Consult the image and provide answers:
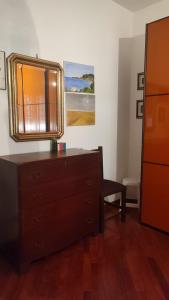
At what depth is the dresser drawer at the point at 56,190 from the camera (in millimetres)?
1971

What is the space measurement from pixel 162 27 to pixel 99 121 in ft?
4.30

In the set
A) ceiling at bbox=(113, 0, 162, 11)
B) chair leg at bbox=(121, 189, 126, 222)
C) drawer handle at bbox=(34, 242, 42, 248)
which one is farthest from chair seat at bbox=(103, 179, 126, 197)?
ceiling at bbox=(113, 0, 162, 11)

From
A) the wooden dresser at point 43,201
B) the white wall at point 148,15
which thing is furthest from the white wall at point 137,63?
the wooden dresser at point 43,201

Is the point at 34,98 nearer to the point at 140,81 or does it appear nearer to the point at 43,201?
the point at 43,201

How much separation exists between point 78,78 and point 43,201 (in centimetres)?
155

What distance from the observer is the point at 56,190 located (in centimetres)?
218

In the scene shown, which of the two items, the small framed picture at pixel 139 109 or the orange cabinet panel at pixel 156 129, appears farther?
the small framed picture at pixel 139 109

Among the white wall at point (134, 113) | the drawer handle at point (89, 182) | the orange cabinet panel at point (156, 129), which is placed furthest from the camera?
the white wall at point (134, 113)

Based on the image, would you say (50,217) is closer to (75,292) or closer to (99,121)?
(75,292)

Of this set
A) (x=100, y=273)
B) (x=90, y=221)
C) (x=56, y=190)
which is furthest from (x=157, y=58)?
(x=100, y=273)

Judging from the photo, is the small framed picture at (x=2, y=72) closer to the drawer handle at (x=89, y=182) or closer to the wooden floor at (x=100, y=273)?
the drawer handle at (x=89, y=182)

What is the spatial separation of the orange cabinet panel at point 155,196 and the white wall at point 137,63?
2.75 ft

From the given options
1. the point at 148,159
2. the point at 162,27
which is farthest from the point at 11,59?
the point at 148,159

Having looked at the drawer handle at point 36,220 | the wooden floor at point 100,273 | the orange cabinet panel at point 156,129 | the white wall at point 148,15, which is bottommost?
the wooden floor at point 100,273
